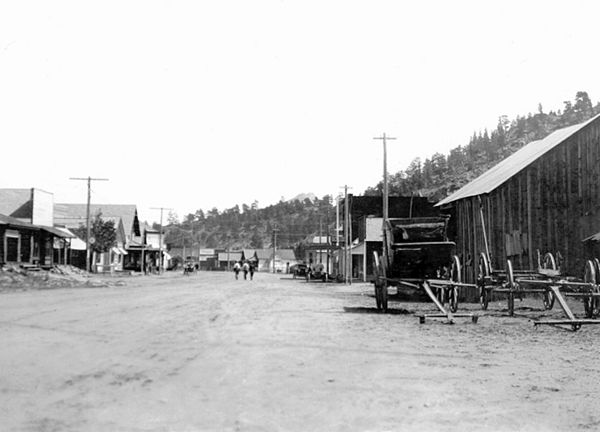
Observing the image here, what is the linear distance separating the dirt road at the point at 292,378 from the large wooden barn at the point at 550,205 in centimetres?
1105

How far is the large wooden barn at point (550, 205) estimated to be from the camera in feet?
79.3

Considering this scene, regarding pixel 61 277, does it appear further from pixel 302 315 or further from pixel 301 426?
pixel 301 426

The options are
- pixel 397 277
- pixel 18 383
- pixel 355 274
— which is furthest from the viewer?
pixel 355 274

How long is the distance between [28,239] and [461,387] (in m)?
42.0

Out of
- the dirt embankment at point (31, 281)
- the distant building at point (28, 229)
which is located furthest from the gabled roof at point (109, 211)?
the dirt embankment at point (31, 281)

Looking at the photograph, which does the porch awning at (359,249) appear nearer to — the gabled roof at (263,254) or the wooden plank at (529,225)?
the wooden plank at (529,225)

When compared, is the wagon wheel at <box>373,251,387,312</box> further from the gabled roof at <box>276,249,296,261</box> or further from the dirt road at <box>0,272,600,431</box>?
the gabled roof at <box>276,249,296,261</box>

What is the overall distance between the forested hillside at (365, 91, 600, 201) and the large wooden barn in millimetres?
110889

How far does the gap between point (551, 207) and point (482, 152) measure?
514ft

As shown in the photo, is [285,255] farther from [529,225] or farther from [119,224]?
[529,225]

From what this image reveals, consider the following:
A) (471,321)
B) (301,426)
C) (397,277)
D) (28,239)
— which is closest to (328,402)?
(301,426)

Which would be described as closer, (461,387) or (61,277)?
(461,387)

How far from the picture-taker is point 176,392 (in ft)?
21.7

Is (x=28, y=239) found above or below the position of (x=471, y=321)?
above
